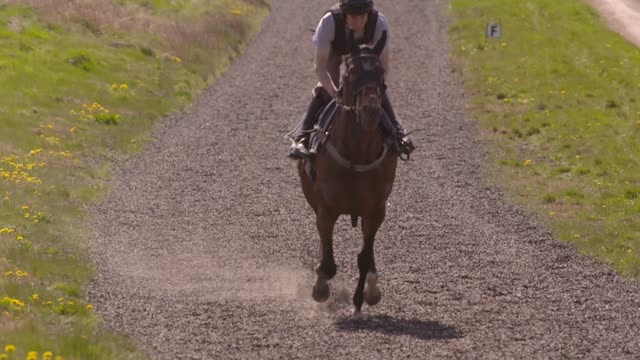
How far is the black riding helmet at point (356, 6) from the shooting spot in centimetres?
1305

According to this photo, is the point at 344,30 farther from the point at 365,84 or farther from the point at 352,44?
the point at 365,84

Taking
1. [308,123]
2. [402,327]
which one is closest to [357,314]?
[402,327]

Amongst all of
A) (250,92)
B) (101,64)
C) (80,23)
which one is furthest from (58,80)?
(80,23)

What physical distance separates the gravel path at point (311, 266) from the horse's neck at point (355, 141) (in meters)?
1.80

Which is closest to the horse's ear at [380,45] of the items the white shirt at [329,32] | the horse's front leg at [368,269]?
the white shirt at [329,32]

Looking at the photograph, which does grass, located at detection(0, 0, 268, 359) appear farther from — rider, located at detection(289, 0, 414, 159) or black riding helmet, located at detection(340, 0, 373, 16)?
black riding helmet, located at detection(340, 0, 373, 16)

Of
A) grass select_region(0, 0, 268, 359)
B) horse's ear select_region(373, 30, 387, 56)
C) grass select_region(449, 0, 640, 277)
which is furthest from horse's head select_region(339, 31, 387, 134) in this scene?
grass select_region(449, 0, 640, 277)

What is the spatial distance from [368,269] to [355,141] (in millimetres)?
1759

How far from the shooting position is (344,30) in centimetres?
1344

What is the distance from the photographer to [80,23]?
37.8m

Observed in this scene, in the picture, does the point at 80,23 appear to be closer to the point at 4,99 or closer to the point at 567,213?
the point at 4,99

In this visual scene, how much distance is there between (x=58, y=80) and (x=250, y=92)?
5.84 meters

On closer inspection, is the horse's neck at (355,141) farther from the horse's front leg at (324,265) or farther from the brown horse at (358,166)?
the horse's front leg at (324,265)

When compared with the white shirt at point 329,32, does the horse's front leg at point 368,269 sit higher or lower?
lower
